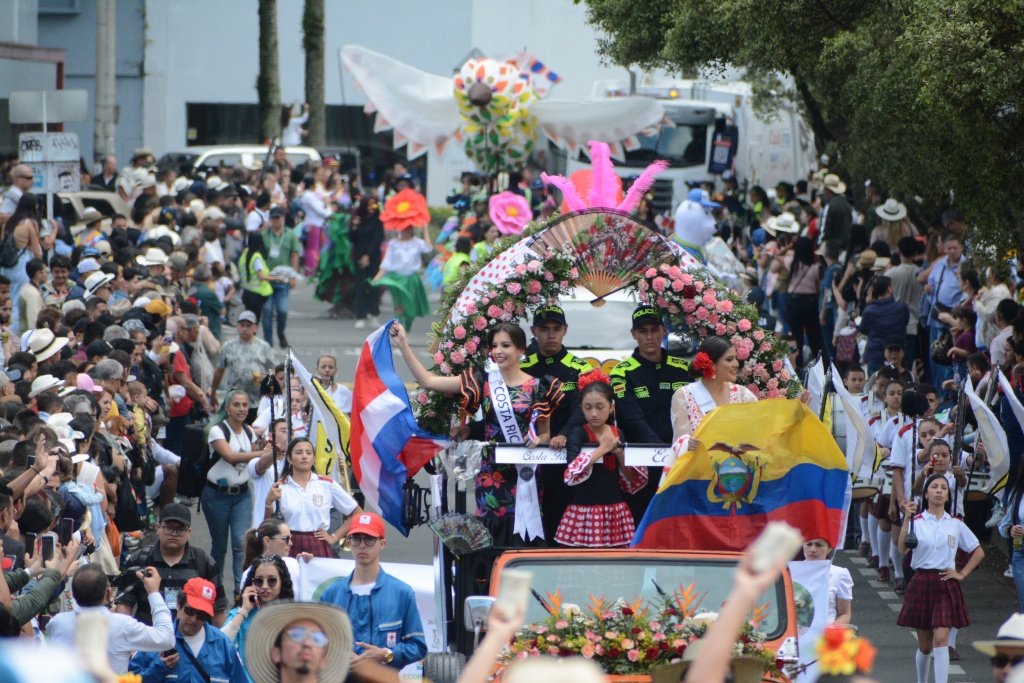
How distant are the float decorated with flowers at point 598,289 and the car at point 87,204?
15.0m

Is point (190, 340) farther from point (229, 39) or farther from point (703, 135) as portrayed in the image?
point (229, 39)

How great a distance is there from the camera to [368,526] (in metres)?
7.71

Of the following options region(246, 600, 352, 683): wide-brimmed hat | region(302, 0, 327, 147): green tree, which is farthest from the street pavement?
region(302, 0, 327, 147): green tree

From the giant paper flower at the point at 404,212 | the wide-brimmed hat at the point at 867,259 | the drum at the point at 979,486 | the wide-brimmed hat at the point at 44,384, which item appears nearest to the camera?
the wide-brimmed hat at the point at 44,384

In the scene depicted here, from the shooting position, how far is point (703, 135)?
3438 centimetres

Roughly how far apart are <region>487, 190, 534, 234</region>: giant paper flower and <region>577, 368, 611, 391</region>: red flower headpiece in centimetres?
977

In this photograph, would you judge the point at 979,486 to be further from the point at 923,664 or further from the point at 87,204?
the point at 87,204

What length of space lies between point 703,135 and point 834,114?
13561 millimetres

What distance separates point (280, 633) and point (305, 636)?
0.14 meters

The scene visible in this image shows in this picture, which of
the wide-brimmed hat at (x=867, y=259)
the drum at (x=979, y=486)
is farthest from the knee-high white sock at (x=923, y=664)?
the wide-brimmed hat at (x=867, y=259)

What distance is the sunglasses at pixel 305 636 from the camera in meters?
5.60

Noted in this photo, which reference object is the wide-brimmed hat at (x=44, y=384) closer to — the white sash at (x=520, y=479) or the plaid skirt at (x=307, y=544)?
the plaid skirt at (x=307, y=544)

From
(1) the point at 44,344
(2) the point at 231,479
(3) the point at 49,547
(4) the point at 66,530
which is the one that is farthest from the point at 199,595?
(1) the point at 44,344

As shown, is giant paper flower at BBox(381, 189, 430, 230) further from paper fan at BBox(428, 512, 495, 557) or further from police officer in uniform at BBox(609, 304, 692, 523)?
paper fan at BBox(428, 512, 495, 557)
